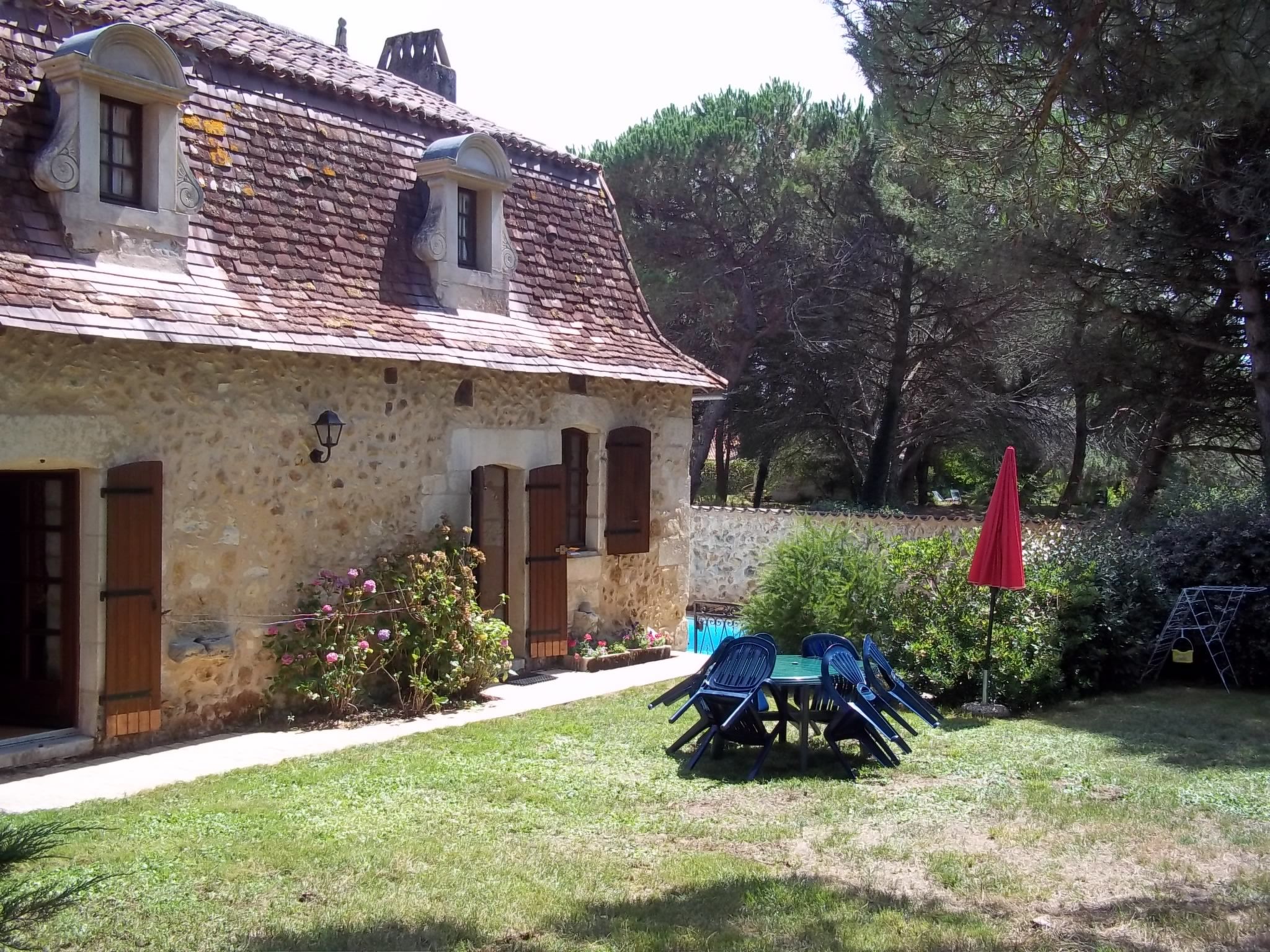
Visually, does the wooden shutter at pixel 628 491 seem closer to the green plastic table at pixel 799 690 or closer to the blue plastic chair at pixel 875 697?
the blue plastic chair at pixel 875 697

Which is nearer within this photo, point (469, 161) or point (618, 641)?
point (469, 161)

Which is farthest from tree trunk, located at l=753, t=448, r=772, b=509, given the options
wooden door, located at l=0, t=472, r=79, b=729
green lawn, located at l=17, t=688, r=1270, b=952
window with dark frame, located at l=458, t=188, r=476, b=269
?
wooden door, located at l=0, t=472, r=79, b=729

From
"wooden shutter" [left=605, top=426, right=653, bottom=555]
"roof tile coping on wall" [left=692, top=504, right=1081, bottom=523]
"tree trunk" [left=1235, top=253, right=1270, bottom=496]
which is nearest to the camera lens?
"wooden shutter" [left=605, top=426, right=653, bottom=555]

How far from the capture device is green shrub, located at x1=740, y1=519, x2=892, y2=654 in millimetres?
10328

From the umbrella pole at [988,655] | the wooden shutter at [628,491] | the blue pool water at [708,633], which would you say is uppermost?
the wooden shutter at [628,491]

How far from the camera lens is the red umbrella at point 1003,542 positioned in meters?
9.30

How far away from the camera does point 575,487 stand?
12.3 meters

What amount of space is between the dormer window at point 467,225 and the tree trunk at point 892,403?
1351cm

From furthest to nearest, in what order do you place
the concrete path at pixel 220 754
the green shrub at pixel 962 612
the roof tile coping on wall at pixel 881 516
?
the roof tile coping on wall at pixel 881 516
the green shrub at pixel 962 612
the concrete path at pixel 220 754

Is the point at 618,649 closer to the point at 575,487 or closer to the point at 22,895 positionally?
the point at 575,487

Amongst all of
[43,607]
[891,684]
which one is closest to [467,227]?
[43,607]

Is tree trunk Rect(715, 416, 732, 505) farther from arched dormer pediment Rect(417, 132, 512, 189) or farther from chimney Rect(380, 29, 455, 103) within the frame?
arched dormer pediment Rect(417, 132, 512, 189)

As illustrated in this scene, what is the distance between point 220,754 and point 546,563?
4.06 meters

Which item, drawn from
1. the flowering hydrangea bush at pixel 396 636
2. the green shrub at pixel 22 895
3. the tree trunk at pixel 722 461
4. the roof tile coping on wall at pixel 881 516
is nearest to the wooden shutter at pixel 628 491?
the flowering hydrangea bush at pixel 396 636
